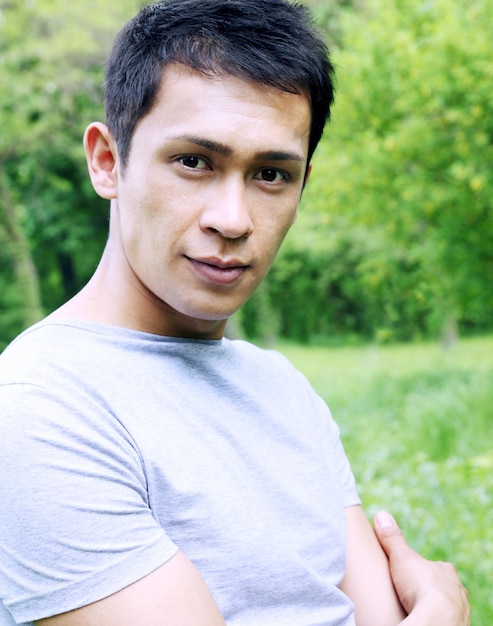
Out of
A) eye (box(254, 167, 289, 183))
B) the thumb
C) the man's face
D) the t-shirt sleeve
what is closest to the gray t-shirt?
the t-shirt sleeve

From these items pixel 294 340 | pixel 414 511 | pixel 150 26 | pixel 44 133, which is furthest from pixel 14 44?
pixel 294 340

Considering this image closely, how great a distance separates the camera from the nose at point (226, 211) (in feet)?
4.19

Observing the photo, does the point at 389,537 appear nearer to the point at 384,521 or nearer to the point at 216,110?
the point at 384,521

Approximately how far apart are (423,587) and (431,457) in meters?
4.17

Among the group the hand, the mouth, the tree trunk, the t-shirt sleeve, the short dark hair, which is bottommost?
the tree trunk

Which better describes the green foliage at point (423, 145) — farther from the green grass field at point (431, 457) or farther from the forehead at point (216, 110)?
the forehead at point (216, 110)

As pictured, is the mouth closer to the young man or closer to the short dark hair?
the young man

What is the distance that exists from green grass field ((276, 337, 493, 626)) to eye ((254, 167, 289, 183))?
2306 mm

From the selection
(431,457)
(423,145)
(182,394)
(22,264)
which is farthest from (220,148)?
(22,264)

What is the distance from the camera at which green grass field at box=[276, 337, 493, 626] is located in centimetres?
361

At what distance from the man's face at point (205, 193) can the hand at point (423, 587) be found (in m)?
0.67

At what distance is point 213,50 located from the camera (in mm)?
1275

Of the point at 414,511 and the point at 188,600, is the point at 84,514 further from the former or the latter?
the point at 414,511

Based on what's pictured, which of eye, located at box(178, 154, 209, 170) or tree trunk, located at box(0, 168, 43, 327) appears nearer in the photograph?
eye, located at box(178, 154, 209, 170)
